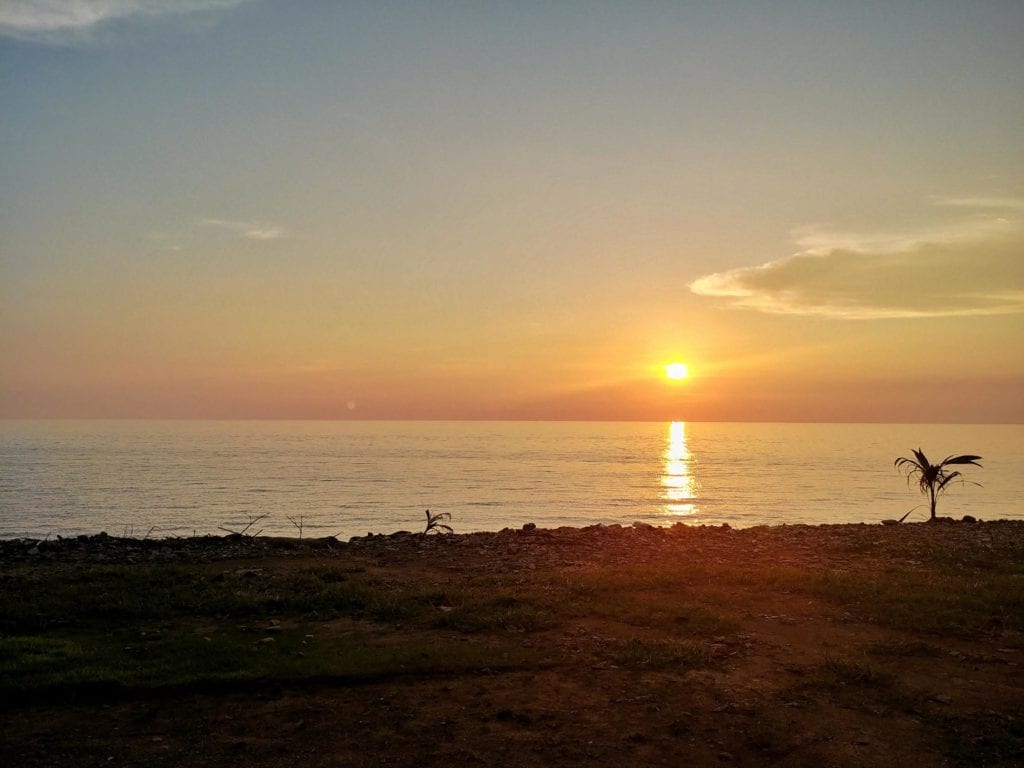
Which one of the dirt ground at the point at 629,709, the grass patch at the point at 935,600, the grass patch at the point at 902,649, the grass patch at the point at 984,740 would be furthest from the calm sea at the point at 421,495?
the grass patch at the point at 984,740

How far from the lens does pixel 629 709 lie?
841 cm

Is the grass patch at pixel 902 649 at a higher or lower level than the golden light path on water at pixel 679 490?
higher

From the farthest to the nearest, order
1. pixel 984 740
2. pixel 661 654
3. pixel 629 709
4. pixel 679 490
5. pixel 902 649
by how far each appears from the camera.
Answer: pixel 679 490 → pixel 902 649 → pixel 661 654 → pixel 629 709 → pixel 984 740

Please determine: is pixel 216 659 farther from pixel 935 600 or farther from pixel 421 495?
pixel 421 495

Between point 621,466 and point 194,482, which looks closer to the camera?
point 194,482

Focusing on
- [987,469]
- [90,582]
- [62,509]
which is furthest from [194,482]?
[987,469]

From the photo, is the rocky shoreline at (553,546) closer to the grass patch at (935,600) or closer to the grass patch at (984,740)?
the grass patch at (935,600)

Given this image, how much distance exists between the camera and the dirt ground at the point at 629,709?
7.44 meters

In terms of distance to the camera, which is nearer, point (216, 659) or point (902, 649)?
point (216, 659)

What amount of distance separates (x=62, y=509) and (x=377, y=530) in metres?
25.7

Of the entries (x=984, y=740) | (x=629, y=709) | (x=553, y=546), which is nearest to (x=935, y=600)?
(x=984, y=740)

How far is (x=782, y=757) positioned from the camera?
291 inches

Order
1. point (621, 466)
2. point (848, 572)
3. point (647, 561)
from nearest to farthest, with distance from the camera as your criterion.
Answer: point (848, 572)
point (647, 561)
point (621, 466)

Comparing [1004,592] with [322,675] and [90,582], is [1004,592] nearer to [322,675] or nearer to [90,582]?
[322,675]
